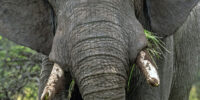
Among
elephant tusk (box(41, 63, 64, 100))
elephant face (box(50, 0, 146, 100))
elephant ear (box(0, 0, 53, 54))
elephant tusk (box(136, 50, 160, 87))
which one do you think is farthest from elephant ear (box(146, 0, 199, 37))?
elephant tusk (box(41, 63, 64, 100))

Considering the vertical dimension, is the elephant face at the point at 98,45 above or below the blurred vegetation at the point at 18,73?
below

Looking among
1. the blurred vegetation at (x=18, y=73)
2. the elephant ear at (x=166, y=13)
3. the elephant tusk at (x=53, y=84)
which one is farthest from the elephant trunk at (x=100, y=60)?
the blurred vegetation at (x=18, y=73)

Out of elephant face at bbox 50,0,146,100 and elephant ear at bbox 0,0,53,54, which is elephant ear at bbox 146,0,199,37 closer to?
elephant face at bbox 50,0,146,100

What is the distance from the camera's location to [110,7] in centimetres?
270

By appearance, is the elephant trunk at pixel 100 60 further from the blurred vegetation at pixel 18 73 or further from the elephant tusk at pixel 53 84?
the blurred vegetation at pixel 18 73

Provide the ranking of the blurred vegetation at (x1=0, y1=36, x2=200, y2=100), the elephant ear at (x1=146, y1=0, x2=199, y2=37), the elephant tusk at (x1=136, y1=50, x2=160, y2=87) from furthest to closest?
1. the blurred vegetation at (x1=0, y1=36, x2=200, y2=100)
2. the elephant ear at (x1=146, y1=0, x2=199, y2=37)
3. the elephant tusk at (x1=136, y1=50, x2=160, y2=87)

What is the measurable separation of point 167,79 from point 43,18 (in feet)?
4.06

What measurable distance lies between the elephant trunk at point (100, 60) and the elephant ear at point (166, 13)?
70cm

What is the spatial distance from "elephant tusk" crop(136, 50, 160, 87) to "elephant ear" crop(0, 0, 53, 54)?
0.97 meters

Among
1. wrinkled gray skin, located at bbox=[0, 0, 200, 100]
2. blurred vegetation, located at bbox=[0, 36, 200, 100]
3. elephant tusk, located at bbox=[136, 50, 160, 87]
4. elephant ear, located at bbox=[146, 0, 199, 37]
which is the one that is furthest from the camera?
blurred vegetation, located at bbox=[0, 36, 200, 100]

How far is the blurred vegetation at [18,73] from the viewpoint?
525 centimetres

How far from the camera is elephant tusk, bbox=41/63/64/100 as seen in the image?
8.21ft

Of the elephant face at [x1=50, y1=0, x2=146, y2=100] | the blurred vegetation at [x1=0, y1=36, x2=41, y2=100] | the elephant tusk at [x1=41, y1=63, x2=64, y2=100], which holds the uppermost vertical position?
the blurred vegetation at [x1=0, y1=36, x2=41, y2=100]

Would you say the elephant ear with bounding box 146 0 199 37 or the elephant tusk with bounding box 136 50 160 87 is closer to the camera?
the elephant tusk with bounding box 136 50 160 87
